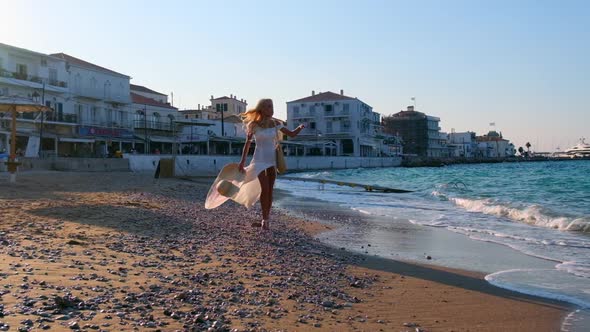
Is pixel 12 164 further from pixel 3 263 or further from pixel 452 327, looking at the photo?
pixel 452 327

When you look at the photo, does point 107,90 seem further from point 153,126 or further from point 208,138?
point 208,138

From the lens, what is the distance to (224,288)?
4.18m

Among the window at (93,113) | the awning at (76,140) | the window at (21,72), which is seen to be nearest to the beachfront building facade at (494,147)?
the window at (93,113)

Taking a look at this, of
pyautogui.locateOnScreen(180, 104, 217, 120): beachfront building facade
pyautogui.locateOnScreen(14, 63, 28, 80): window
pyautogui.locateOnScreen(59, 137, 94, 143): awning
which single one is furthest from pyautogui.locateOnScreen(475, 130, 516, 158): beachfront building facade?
pyautogui.locateOnScreen(14, 63, 28, 80): window

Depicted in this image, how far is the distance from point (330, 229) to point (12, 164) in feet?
34.6

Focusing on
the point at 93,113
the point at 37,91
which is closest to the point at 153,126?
the point at 93,113

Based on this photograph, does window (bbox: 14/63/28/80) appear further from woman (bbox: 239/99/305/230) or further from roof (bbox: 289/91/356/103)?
roof (bbox: 289/91/356/103)

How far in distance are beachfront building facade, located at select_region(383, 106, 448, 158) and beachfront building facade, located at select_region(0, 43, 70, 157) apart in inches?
3527

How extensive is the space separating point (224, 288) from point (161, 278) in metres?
0.60

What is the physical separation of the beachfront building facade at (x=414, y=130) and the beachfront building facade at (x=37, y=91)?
8958cm

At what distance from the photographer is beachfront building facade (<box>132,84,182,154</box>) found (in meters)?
54.1

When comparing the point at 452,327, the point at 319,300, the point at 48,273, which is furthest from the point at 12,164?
the point at 452,327

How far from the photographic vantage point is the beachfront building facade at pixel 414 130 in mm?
126188

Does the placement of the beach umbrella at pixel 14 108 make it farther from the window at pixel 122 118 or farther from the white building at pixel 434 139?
the white building at pixel 434 139
